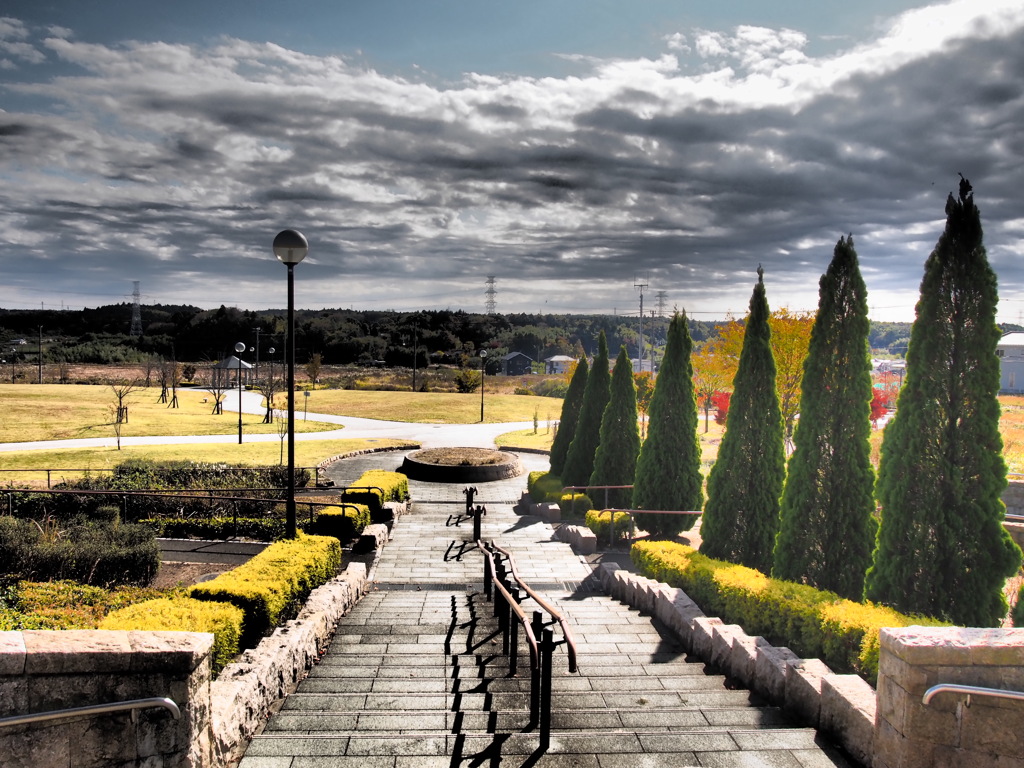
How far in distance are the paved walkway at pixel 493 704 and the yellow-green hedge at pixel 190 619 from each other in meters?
0.74

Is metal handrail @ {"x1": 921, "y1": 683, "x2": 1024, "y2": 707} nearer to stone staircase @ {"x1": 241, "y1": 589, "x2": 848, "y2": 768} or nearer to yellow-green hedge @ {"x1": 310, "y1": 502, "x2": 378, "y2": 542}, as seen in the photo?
stone staircase @ {"x1": 241, "y1": 589, "x2": 848, "y2": 768}

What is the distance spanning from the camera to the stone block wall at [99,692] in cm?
348

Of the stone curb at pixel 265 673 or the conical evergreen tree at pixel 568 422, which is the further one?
the conical evergreen tree at pixel 568 422

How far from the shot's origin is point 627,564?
13.3 metres

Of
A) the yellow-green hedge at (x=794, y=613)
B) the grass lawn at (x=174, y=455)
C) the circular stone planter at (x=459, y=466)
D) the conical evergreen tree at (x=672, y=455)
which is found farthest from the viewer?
the circular stone planter at (x=459, y=466)

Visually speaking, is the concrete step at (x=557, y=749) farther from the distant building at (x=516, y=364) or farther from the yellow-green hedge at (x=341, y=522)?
the distant building at (x=516, y=364)

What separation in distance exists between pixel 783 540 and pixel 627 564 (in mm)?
4565

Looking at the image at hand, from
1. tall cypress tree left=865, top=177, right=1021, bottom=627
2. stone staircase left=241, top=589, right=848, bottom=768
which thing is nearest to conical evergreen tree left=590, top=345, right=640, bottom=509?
stone staircase left=241, top=589, right=848, bottom=768

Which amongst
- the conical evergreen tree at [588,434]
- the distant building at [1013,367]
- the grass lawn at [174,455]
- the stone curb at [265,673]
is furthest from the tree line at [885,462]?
the distant building at [1013,367]

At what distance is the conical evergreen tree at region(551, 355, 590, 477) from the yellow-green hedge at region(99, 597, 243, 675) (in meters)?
15.2

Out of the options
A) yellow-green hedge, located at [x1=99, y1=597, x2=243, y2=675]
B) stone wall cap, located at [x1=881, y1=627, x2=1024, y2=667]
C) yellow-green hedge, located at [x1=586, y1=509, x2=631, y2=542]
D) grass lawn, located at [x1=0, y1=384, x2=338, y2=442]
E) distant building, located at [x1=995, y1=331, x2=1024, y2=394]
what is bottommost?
yellow-green hedge, located at [x1=586, y1=509, x2=631, y2=542]

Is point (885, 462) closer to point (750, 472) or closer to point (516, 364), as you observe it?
point (750, 472)

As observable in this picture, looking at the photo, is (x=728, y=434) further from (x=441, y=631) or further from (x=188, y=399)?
(x=188, y=399)

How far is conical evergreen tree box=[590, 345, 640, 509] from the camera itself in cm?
1739
